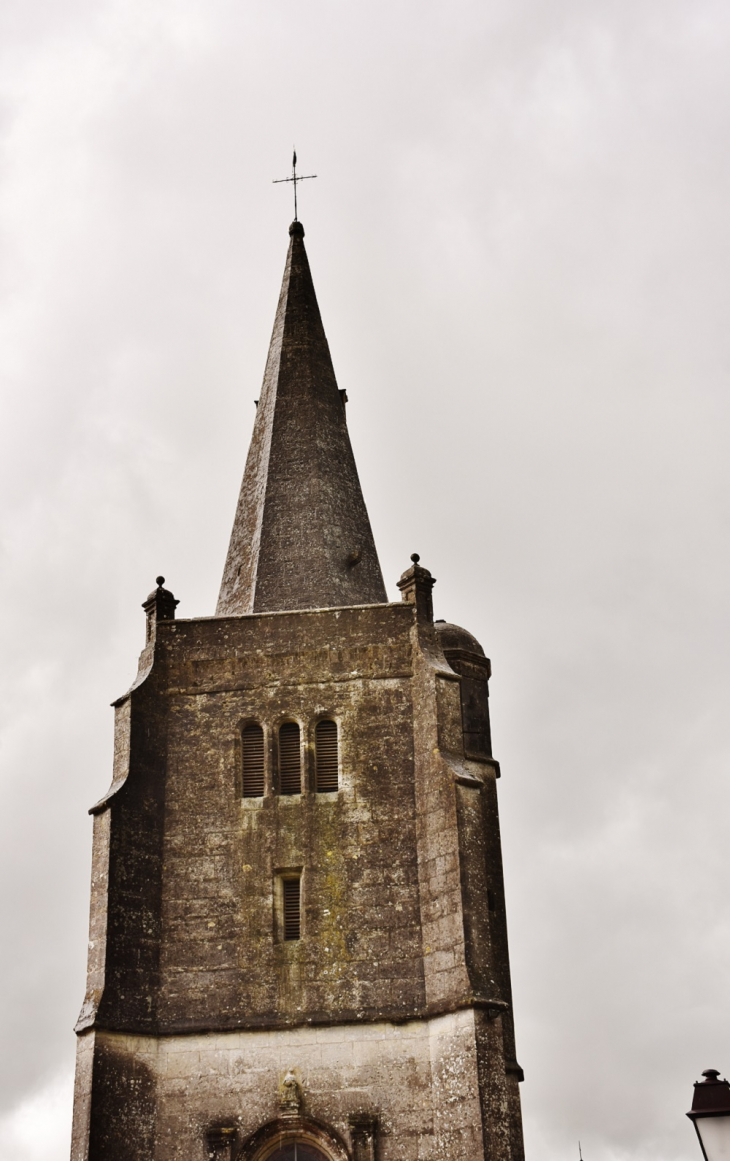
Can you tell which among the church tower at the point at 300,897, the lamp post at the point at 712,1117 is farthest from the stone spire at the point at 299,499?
the lamp post at the point at 712,1117

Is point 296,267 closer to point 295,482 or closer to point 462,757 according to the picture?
point 295,482

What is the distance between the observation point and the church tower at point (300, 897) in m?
24.0

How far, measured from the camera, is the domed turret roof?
30.7m

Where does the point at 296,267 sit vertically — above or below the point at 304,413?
above

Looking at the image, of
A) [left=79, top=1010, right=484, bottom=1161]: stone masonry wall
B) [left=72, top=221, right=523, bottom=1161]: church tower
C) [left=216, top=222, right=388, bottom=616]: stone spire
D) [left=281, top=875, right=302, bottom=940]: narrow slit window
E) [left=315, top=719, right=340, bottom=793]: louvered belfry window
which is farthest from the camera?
[left=216, top=222, right=388, bottom=616]: stone spire

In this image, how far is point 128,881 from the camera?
25828mm

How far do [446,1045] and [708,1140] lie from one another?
16.9m

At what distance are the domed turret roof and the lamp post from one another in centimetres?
2294

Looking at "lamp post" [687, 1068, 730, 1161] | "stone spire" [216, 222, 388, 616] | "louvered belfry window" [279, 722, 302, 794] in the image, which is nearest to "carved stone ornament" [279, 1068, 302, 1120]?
"louvered belfry window" [279, 722, 302, 794]

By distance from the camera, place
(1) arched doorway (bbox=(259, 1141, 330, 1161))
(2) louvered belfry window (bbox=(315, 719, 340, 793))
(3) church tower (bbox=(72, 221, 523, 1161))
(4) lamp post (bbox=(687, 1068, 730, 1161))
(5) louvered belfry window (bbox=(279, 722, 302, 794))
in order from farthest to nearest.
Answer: (5) louvered belfry window (bbox=(279, 722, 302, 794)) → (2) louvered belfry window (bbox=(315, 719, 340, 793)) → (1) arched doorway (bbox=(259, 1141, 330, 1161)) → (3) church tower (bbox=(72, 221, 523, 1161)) → (4) lamp post (bbox=(687, 1068, 730, 1161))

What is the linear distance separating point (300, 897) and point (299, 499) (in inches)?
389

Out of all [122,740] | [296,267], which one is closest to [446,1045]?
[122,740]

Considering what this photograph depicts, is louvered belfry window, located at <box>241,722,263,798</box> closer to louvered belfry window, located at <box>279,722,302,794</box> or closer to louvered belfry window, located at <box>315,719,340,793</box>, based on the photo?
louvered belfry window, located at <box>279,722,302,794</box>

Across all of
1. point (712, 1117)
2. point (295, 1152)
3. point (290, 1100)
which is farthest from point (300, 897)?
point (712, 1117)
